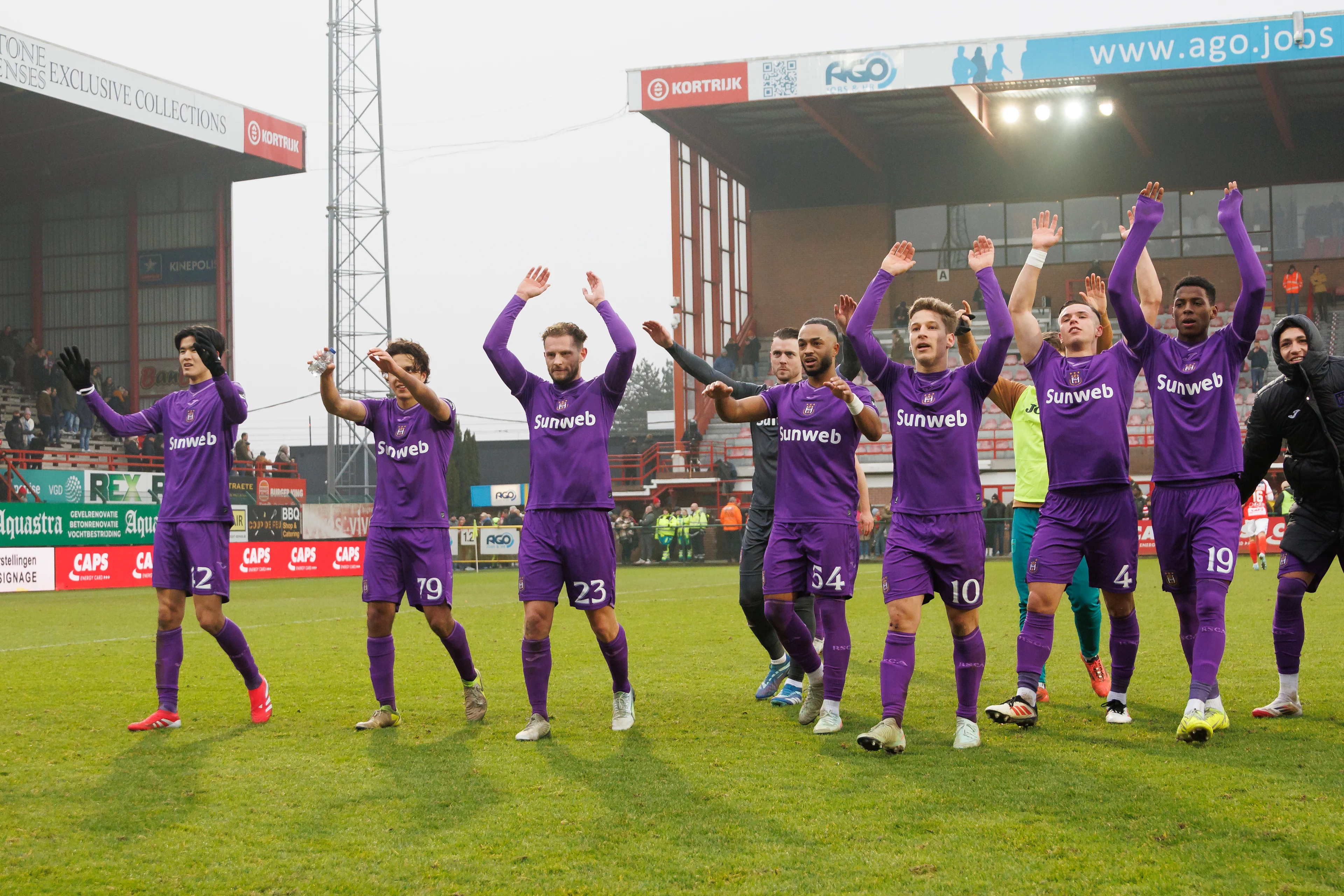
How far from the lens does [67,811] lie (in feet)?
16.3

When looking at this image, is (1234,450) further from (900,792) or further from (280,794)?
(280,794)

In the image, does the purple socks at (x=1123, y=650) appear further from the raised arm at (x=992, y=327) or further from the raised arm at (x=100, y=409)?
the raised arm at (x=100, y=409)

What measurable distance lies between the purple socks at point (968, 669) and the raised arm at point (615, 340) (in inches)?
79.3

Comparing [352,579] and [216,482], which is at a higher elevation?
[216,482]

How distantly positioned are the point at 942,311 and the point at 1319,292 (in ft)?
115

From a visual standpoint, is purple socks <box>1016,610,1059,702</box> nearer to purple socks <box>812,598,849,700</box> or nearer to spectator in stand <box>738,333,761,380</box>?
purple socks <box>812,598,849,700</box>

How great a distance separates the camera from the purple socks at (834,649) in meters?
6.75

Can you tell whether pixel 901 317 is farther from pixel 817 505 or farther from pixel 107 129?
pixel 817 505

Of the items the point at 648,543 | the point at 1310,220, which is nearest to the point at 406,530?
the point at 648,543

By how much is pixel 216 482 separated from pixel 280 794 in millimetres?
2622

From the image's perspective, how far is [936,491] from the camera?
6.20 meters

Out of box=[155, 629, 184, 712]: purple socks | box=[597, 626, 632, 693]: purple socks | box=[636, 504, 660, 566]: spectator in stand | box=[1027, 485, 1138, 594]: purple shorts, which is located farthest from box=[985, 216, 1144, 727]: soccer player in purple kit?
box=[636, 504, 660, 566]: spectator in stand

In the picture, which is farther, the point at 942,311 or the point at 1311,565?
the point at 1311,565

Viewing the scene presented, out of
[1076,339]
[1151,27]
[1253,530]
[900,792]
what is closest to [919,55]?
[1151,27]
